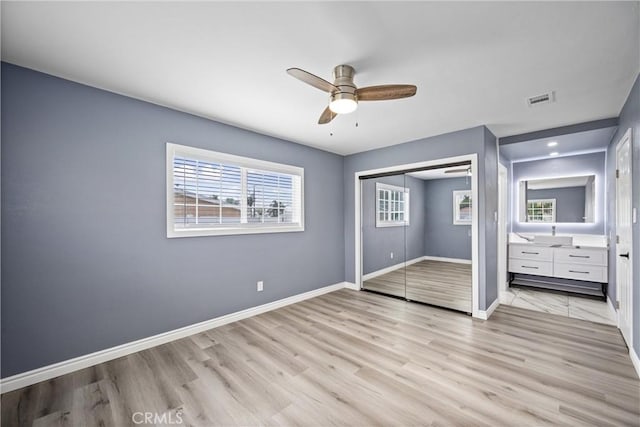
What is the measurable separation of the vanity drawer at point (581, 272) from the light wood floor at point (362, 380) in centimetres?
126

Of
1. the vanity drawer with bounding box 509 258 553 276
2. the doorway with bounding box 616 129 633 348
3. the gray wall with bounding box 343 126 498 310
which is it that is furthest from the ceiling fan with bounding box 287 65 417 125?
the vanity drawer with bounding box 509 258 553 276

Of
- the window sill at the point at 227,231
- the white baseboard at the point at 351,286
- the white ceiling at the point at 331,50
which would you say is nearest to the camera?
the white ceiling at the point at 331,50

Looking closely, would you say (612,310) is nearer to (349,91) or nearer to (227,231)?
(349,91)

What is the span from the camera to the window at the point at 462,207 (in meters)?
3.62

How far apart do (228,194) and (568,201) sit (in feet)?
19.1

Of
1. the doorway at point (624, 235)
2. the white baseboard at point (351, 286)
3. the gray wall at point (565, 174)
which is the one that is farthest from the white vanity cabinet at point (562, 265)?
the white baseboard at point (351, 286)

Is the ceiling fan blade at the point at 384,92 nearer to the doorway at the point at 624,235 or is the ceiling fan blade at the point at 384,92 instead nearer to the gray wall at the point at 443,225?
the gray wall at the point at 443,225

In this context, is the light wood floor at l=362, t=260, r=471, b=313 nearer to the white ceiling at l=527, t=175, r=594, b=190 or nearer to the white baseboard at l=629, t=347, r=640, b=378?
the white baseboard at l=629, t=347, r=640, b=378

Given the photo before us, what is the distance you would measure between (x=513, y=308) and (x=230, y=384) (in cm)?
390

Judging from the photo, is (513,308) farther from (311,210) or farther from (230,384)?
(230,384)

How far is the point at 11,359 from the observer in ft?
6.72

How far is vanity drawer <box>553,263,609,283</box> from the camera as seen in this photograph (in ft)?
13.1

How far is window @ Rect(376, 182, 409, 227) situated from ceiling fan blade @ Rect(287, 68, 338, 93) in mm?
2910

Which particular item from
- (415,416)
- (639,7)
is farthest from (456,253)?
(639,7)
